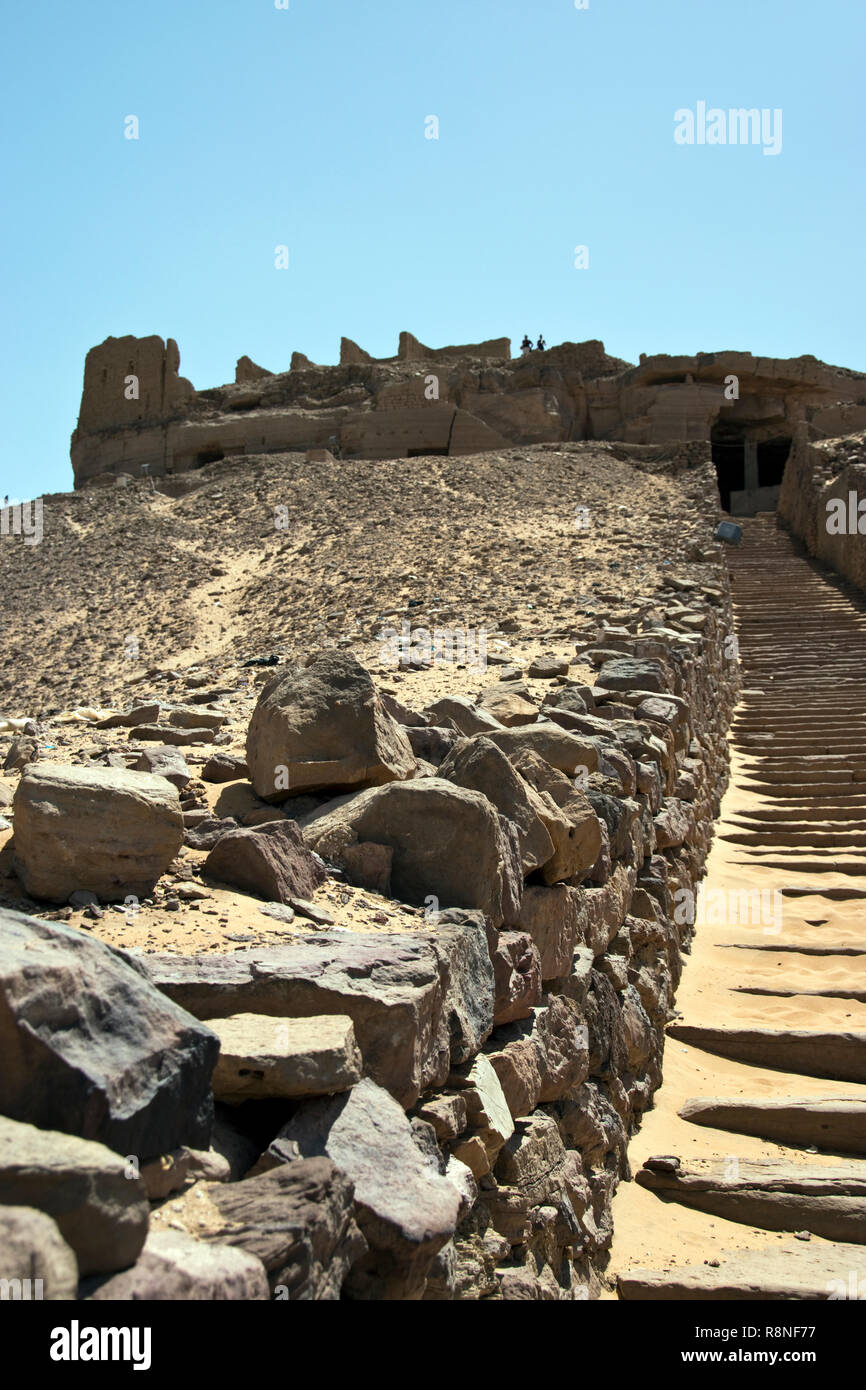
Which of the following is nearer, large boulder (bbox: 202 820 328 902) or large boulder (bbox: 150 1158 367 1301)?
large boulder (bbox: 150 1158 367 1301)

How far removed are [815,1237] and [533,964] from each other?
5.87 ft

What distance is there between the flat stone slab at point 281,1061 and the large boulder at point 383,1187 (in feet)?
0.23

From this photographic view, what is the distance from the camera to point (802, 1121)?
5273mm

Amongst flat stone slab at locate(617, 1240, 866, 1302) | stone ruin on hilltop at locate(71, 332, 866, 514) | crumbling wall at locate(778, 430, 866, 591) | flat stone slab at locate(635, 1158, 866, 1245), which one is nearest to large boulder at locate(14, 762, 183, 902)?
flat stone slab at locate(617, 1240, 866, 1302)

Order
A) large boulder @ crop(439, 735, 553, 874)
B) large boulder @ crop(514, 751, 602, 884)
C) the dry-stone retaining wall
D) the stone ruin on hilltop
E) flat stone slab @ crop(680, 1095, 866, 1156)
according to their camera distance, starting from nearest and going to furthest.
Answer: the dry-stone retaining wall
large boulder @ crop(439, 735, 553, 874)
large boulder @ crop(514, 751, 602, 884)
flat stone slab @ crop(680, 1095, 866, 1156)
the stone ruin on hilltop

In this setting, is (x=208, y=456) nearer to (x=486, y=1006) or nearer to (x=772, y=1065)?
(x=772, y=1065)

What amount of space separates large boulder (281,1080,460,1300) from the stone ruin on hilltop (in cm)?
2262

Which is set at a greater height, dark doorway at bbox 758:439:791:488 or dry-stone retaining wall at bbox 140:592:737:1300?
dark doorway at bbox 758:439:791:488

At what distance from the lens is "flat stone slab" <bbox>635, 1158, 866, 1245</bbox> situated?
4.48 metres

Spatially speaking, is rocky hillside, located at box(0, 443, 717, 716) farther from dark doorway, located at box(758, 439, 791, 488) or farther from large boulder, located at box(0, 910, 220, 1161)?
large boulder, located at box(0, 910, 220, 1161)

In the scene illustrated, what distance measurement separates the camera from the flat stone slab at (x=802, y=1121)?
17.0 feet

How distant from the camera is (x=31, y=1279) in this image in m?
1.46
